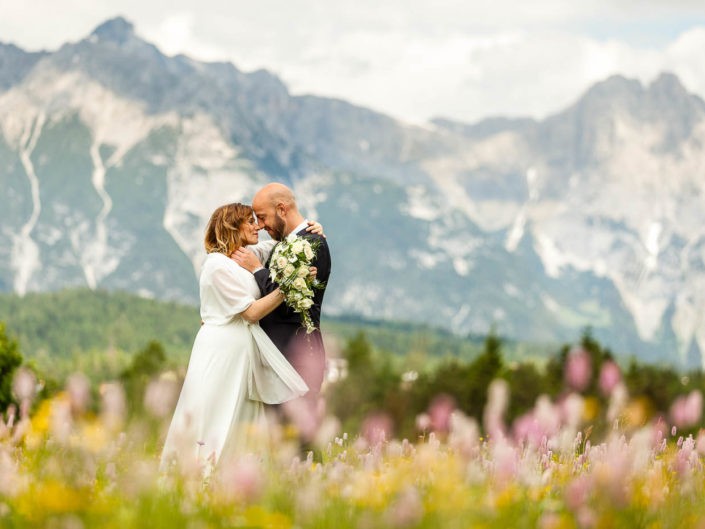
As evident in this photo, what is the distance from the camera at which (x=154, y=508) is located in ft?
21.3

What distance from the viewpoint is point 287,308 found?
38.9 feet

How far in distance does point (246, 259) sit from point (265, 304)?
2.36 feet

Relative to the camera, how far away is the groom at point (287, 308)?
11.9 m

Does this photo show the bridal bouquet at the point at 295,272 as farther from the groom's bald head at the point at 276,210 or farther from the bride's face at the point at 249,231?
the groom's bald head at the point at 276,210

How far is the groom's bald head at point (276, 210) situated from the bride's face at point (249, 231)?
23 centimetres

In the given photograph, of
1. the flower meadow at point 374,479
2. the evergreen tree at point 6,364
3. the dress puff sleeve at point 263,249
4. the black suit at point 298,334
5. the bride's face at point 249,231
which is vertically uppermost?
the bride's face at point 249,231

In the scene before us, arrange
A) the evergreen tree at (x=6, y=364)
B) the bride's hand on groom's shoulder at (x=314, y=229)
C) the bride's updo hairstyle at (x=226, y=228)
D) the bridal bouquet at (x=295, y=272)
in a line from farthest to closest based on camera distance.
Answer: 1. the evergreen tree at (x=6, y=364)
2. the bride's hand on groom's shoulder at (x=314, y=229)
3. the bride's updo hairstyle at (x=226, y=228)
4. the bridal bouquet at (x=295, y=272)

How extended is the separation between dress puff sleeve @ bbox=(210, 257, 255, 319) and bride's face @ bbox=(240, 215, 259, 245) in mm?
354

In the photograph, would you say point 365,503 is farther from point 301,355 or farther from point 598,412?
point 301,355

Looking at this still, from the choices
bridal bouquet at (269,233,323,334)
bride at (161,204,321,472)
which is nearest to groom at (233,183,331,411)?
bride at (161,204,321,472)

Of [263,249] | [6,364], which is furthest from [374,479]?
[6,364]

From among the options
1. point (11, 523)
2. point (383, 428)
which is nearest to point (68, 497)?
point (11, 523)

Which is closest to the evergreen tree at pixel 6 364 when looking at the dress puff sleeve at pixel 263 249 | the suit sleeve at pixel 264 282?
the dress puff sleeve at pixel 263 249

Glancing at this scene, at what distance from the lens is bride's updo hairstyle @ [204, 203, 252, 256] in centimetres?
1170
